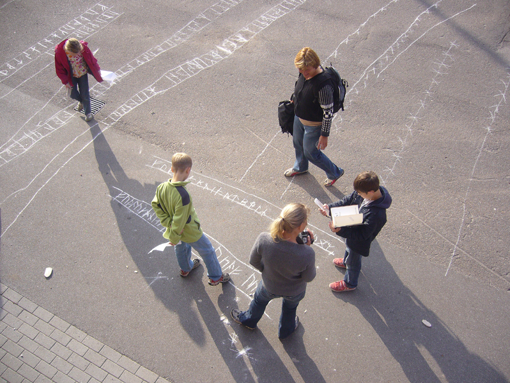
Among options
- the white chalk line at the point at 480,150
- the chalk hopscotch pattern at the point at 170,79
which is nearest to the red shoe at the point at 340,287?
the white chalk line at the point at 480,150

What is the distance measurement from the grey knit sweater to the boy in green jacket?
0.82m

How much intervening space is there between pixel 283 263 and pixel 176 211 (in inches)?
43.4

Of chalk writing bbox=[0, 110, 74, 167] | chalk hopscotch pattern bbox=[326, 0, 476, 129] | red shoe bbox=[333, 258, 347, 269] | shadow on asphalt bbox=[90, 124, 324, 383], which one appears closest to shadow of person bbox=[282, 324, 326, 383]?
shadow on asphalt bbox=[90, 124, 324, 383]

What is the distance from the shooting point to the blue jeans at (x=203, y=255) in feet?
11.5

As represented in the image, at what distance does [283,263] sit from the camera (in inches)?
99.7

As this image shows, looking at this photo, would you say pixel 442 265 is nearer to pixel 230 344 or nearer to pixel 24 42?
pixel 230 344

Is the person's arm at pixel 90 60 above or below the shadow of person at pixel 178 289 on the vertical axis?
above

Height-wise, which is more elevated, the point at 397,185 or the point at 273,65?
the point at 273,65

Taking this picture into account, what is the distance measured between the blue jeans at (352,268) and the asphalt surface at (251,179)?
211 millimetres

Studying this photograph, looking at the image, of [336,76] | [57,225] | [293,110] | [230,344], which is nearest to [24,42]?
[57,225]

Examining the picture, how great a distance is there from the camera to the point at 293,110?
4.48m

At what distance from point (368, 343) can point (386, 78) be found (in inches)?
187

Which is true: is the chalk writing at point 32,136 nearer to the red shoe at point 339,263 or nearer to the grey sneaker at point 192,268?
the grey sneaker at point 192,268

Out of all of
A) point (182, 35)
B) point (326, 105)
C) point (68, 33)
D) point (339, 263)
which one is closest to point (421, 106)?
point (326, 105)
